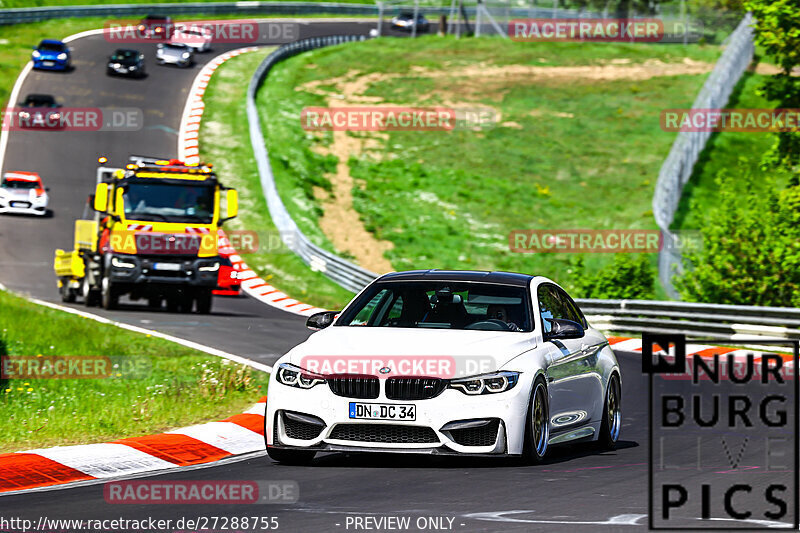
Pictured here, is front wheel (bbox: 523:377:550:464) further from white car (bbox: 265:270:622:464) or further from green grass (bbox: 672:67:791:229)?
green grass (bbox: 672:67:791:229)

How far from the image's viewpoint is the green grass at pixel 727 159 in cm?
4337

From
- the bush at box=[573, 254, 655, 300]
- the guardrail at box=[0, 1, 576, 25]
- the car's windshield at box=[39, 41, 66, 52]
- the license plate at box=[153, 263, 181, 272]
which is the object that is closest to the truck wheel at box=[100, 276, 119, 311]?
the license plate at box=[153, 263, 181, 272]

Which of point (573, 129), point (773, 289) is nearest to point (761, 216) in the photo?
point (773, 289)

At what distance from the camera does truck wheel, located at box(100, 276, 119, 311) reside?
2645 cm

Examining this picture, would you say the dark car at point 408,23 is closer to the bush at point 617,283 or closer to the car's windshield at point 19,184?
the car's windshield at point 19,184

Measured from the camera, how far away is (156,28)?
6800 centimetres

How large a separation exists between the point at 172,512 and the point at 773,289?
22.3 m

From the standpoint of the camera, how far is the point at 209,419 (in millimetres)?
13000

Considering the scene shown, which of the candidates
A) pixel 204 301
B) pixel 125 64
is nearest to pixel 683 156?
pixel 204 301

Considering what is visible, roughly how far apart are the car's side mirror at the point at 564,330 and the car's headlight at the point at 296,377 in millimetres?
1945

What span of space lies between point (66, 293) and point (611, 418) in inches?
744

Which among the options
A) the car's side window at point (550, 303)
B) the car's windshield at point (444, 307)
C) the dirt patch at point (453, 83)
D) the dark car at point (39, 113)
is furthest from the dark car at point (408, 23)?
the car's windshield at point (444, 307)

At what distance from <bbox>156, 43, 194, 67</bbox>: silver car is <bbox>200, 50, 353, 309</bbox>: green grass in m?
1.80

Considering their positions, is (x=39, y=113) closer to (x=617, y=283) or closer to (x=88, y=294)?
(x=88, y=294)
